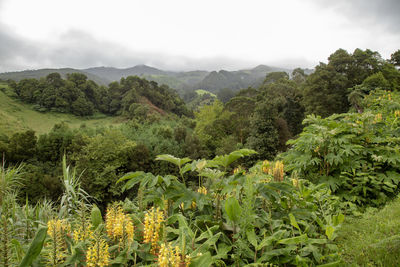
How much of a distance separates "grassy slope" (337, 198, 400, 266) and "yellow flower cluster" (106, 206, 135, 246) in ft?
5.72

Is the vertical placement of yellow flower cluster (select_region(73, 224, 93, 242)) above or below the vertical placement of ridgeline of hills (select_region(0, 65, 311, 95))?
below

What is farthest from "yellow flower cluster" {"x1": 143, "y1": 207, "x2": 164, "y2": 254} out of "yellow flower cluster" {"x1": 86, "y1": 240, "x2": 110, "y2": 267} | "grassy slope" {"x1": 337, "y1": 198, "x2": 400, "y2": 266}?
"grassy slope" {"x1": 337, "y1": 198, "x2": 400, "y2": 266}

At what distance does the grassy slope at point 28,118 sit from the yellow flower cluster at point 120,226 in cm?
3003

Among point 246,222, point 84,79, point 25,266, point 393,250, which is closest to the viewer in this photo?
point 25,266

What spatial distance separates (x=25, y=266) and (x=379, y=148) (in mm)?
4452

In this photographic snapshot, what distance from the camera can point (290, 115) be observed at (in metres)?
22.8

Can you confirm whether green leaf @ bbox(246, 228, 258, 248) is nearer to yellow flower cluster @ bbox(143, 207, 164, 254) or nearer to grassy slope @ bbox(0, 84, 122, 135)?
yellow flower cluster @ bbox(143, 207, 164, 254)

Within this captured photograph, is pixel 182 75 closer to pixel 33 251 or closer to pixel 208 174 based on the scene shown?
pixel 208 174

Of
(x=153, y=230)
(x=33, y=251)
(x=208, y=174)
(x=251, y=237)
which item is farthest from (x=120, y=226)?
(x=251, y=237)

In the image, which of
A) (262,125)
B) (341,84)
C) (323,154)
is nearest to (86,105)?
(262,125)

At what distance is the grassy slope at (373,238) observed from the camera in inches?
63.5

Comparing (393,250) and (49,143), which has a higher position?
(393,250)

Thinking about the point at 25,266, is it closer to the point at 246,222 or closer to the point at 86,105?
the point at 246,222

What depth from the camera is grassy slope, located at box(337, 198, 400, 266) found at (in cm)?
161
